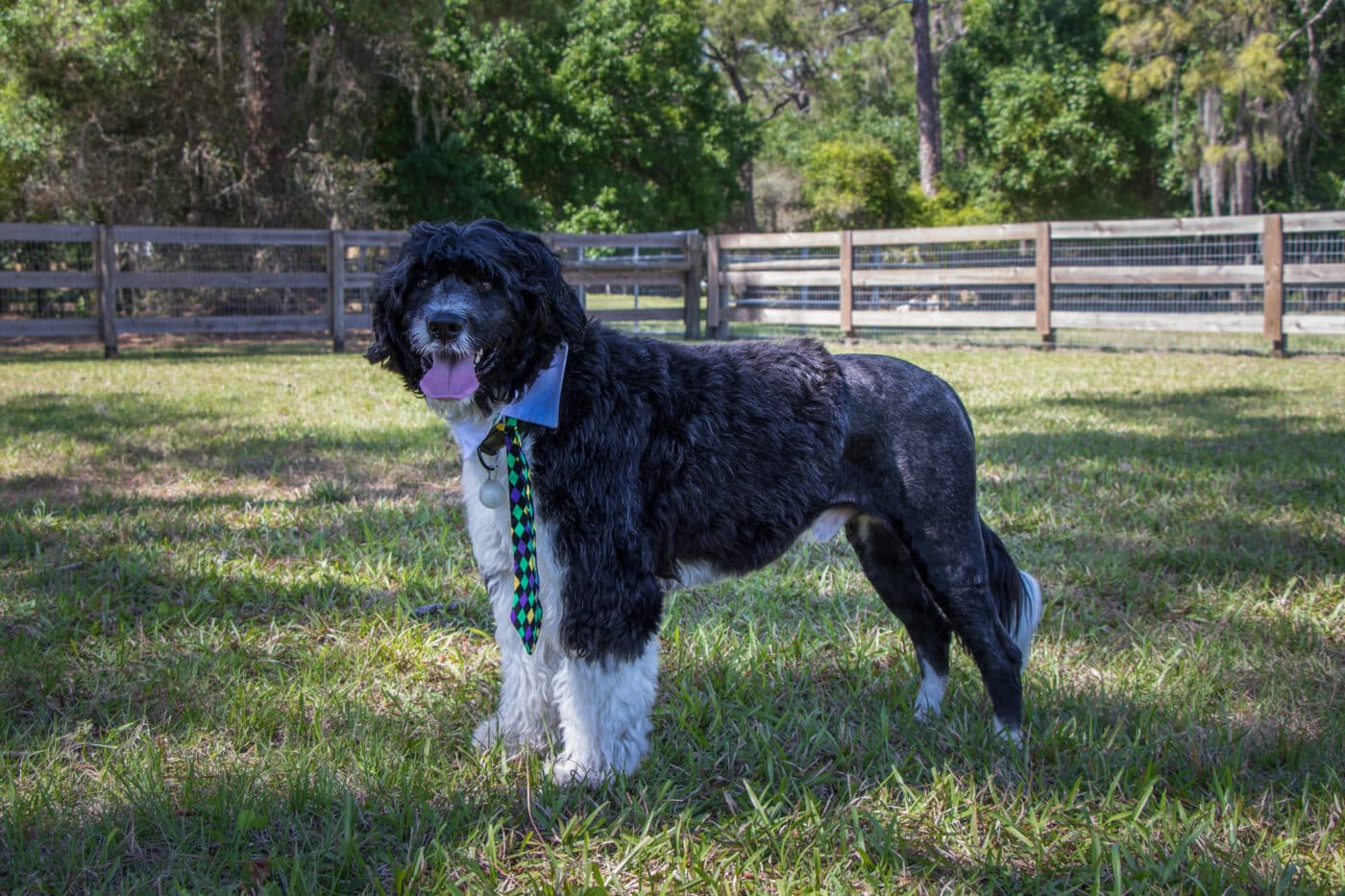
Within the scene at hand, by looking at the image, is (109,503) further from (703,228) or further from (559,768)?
(703,228)

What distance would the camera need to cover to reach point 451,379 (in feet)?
9.22

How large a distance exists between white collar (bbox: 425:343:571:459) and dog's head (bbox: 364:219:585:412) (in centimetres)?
3

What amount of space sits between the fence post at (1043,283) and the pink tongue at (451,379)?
→ 13354mm

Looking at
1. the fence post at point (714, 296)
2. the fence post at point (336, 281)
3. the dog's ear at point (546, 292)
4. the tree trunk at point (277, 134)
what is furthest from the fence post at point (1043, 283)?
the tree trunk at point (277, 134)

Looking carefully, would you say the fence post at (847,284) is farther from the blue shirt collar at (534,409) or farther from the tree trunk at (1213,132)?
the blue shirt collar at (534,409)

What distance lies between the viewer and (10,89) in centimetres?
1794

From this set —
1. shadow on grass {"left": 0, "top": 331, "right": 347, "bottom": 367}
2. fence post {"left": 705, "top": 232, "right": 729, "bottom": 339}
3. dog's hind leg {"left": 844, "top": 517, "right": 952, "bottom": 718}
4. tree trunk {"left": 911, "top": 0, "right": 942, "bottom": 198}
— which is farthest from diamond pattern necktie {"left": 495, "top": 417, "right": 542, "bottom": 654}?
tree trunk {"left": 911, "top": 0, "right": 942, "bottom": 198}

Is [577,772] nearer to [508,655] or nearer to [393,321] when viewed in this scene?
[508,655]

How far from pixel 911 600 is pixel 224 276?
46.8 ft

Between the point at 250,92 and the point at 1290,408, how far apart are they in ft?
57.5

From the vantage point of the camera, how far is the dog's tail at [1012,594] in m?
3.40

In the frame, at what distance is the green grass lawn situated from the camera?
2.47m

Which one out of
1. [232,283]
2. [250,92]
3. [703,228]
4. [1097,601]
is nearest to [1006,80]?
[703,228]

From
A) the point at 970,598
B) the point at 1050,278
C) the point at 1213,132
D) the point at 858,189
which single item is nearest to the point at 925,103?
the point at 858,189
